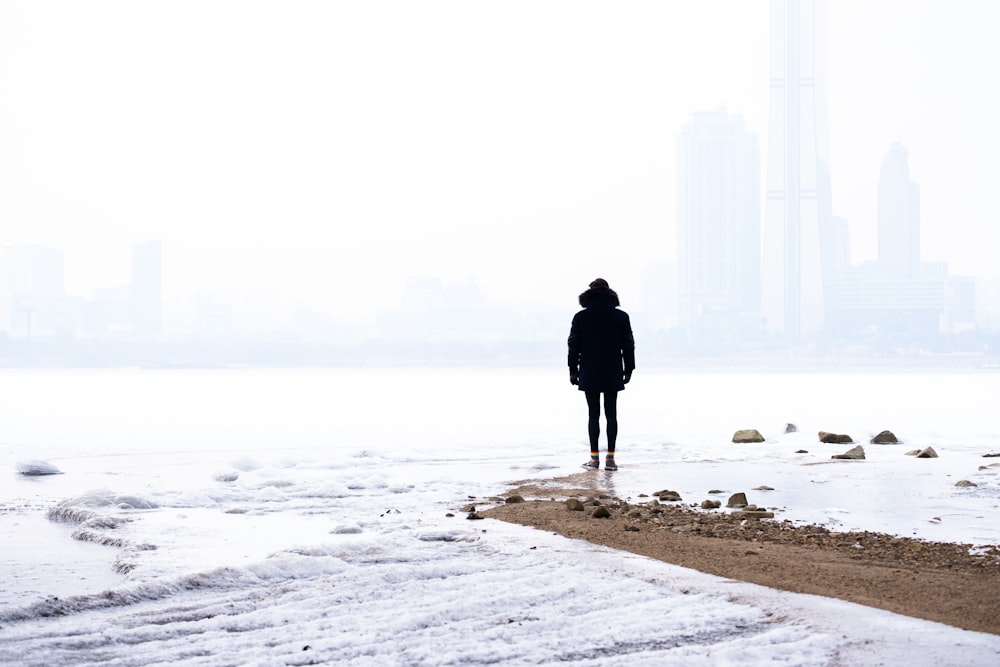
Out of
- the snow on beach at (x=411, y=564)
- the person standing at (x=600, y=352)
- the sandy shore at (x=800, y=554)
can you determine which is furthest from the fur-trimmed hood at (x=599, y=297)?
the sandy shore at (x=800, y=554)

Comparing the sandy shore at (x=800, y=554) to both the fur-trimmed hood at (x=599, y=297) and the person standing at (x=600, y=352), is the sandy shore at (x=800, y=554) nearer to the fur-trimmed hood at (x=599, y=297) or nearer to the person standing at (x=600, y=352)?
the person standing at (x=600, y=352)

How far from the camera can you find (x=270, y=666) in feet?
11.2

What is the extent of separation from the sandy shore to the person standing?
297 cm

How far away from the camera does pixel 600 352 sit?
1043 centimetres

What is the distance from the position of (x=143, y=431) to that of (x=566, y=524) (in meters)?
13.1

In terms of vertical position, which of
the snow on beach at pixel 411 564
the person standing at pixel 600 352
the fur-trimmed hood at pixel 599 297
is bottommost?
the snow on beach at pixel 411 564

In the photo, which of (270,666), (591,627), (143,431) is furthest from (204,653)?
(143,431)

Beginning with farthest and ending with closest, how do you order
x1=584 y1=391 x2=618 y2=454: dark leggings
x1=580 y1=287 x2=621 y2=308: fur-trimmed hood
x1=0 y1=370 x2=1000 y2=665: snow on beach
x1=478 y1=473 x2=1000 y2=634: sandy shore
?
x1=580 y1=287 x2=621 y2=308: fur-trimmed hood < x1=584 y1=391 x2=618 y2=454: dark leggings < x1=478 y1=473 x2=1000 y2=634: sandy shore < x1=0 y1=370 x2=1000 y2=665: snow on beach

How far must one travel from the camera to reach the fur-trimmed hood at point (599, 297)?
10.5 metres

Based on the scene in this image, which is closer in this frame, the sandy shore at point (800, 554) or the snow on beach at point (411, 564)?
the snow on beach at point (411, 564)

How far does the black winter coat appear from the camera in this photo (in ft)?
34.1

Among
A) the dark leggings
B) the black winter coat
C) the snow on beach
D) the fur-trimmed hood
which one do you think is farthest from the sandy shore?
the fur-trimmed hood

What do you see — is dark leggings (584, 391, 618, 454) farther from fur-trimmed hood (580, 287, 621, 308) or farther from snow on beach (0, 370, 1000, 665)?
fur-trimmed hood (580, 287, 621, 308)

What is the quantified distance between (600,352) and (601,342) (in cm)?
10
